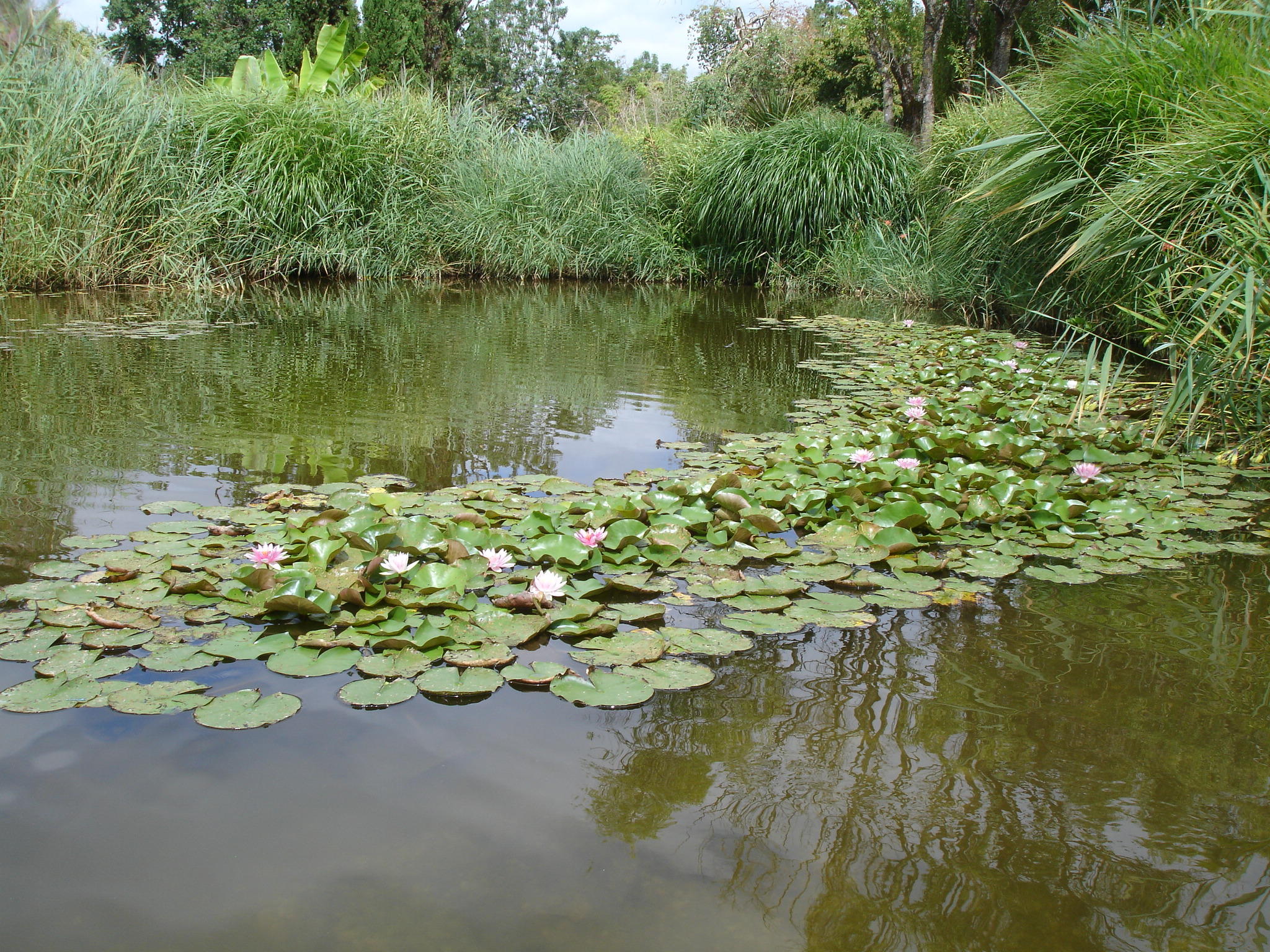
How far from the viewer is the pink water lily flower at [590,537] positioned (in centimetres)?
218

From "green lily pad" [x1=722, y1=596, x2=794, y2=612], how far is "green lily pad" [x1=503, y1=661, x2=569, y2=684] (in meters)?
0.47

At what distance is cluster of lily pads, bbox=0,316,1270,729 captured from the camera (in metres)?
1.66

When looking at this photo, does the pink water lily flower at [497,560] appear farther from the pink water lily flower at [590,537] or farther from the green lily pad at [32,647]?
the green lily pad at [32,647]

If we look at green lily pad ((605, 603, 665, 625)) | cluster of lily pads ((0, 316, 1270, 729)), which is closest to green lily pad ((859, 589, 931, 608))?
cluster of lily pads ((0, 316, 1270, 729))

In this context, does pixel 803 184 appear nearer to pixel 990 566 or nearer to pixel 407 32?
pixel 990 566

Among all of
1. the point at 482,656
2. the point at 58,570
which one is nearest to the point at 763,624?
the point at 482,656

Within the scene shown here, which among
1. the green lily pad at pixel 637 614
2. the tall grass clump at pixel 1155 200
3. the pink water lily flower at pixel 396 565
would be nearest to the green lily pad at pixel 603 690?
the green lily pad at pixel 637 614

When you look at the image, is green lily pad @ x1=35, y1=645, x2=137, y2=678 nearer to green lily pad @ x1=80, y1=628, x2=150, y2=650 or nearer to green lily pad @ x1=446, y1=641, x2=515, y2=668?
green lily pad @ x1=80, y1=628, x2=150, y2=650

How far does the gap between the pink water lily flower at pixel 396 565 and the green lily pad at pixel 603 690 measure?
51 centimetres

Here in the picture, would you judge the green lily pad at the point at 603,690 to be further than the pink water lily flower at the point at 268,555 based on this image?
No

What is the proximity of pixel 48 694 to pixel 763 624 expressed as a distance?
135 cm

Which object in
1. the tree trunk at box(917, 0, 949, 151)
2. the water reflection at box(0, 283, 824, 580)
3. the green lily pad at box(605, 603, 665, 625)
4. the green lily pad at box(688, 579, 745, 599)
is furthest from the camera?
the tree trunk at box(917, 0, 949, 151)

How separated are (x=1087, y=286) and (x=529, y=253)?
6845mm

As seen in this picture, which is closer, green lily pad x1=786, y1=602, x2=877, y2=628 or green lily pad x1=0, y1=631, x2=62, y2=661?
green lily pad x1=0, y1=631, x2=62, y2=661
